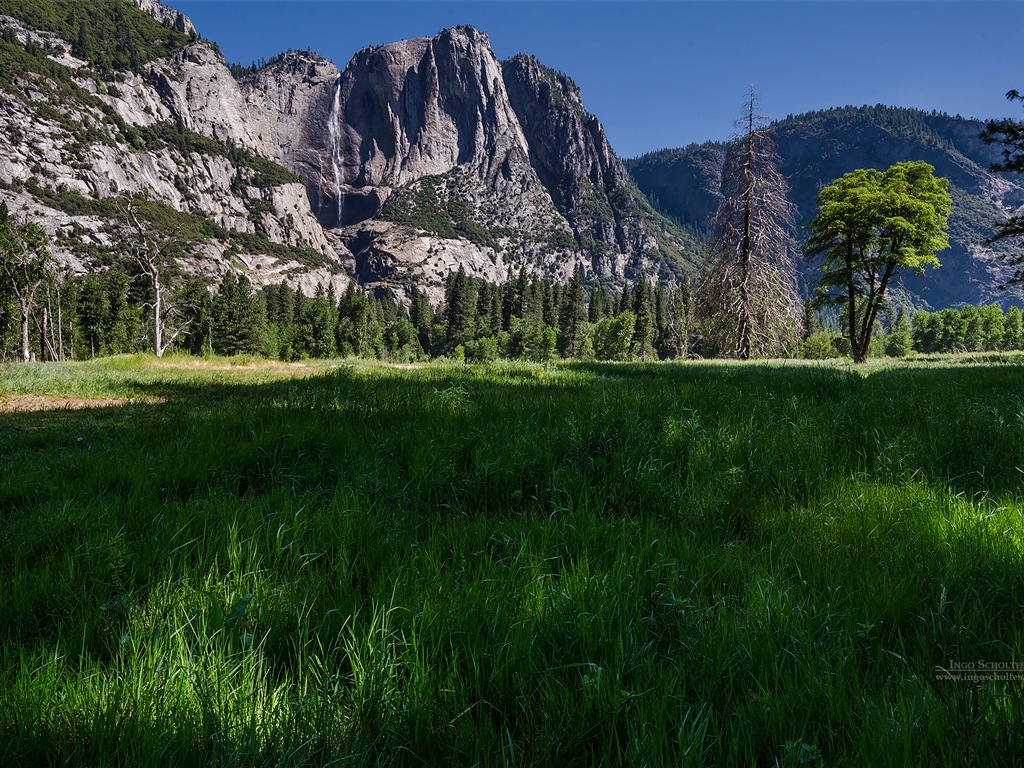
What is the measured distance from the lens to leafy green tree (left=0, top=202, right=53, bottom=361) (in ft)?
128

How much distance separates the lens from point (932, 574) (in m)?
1.86

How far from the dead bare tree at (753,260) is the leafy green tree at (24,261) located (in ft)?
180

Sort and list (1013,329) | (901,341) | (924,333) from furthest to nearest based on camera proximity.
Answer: (924,333)
(901,341)
(1013,329)

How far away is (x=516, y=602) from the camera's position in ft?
5.51

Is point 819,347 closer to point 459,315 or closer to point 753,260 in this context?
point 459,315

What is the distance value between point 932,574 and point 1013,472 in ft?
7.41

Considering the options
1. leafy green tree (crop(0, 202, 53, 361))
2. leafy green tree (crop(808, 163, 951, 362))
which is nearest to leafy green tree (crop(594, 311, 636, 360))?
leafy green tree (crop(808, 163, 951, 362))

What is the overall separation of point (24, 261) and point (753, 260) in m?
60.4

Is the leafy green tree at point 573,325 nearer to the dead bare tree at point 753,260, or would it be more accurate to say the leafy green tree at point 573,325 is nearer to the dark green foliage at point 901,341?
the dark green foliage at point 901,341

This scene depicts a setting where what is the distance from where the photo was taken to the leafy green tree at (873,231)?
2509cm

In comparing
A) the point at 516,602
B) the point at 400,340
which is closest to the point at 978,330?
the point at 400,340

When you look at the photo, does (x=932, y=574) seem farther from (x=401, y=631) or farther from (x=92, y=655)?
(x=92, y=655)

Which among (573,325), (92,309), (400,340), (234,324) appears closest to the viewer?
(92,309)

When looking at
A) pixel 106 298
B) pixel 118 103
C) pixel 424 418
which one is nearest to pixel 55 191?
pixel 118 103
